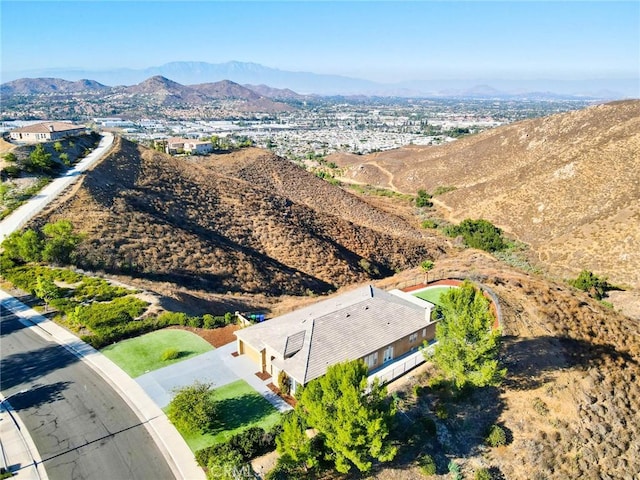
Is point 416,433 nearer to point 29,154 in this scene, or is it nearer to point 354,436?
point 354,436

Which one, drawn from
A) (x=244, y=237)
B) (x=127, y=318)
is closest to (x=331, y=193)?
(x=244, y=237)

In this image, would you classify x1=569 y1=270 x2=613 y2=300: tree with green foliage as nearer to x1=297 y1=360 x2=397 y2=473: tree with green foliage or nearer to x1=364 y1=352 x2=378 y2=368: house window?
x1=364 y1=352 x2=378 y2=368: house window

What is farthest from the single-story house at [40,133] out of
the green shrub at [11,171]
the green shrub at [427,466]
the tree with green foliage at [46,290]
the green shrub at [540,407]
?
the green shrub at [540,407]

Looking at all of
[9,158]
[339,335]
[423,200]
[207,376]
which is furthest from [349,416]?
[423,200]

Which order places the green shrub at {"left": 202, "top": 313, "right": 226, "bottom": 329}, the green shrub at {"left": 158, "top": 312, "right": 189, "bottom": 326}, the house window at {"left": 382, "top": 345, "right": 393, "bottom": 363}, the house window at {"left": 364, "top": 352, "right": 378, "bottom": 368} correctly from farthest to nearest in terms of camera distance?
the green shrub at {"left": 202, "top": 313, "right": 226, "bottom": 329} → the green shrub at {"left": 158, "top": 312, "right": 189, "bottom": 326} → the house window at {"left": 382, "top": 345, "right": 393, "bottom": 363} → the house window at {"left": 364, "top": 352, "right": 378, "bottom": 368}

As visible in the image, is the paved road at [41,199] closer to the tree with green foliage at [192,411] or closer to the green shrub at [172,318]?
the green shrub at [172,318]

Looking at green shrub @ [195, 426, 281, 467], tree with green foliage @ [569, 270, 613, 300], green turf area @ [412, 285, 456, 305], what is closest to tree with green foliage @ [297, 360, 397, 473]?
green shrub @ [195, 426, 281, 467]
